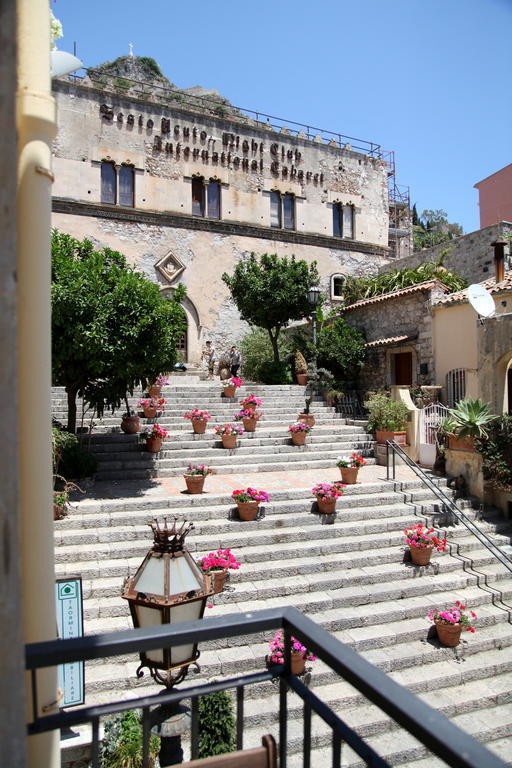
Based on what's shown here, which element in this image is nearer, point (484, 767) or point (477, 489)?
point (484, 767)

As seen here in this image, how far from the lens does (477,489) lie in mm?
10484

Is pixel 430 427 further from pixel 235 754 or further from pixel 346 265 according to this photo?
pixel 346 265

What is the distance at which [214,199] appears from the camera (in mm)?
24906

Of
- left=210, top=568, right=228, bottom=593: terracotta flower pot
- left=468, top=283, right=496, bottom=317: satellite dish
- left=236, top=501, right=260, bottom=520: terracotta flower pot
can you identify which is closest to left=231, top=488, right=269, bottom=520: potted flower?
left=236, top=501, right=260, bottom=520: terracotta flower pot

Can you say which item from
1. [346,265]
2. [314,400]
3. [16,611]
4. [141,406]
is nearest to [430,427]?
[314,400]

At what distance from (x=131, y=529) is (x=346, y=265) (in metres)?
22.7

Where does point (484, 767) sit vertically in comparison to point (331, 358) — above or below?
below

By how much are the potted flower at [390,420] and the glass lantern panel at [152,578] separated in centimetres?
1088

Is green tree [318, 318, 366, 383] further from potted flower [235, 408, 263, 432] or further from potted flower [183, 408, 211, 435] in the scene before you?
potted flower [183, 408, 211, 435]

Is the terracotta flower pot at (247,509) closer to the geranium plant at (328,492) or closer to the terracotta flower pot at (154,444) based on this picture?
the geranium plant at (328,492)

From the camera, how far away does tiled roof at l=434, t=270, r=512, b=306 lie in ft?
42.4

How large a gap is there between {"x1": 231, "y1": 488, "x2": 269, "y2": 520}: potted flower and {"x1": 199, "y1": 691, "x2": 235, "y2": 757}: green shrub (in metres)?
3.88

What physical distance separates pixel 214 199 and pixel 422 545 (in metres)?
20.9

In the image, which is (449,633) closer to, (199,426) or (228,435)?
(228,435)
